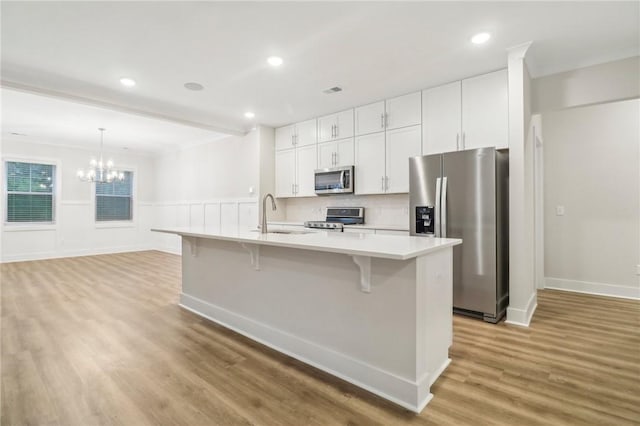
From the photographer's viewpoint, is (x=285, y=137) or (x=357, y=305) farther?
(x=285, y=137)

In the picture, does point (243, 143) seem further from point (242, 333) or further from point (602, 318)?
point (602, 318)

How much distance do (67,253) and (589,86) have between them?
9714mm

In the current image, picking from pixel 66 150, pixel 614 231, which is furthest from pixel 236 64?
pixel 66 150

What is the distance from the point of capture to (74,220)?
7.39 metres

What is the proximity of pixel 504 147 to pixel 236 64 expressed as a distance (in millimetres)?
2862

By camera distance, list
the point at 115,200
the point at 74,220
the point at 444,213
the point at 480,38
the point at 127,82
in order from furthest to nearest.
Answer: the point at 115,200 < the point at 74,220 < the point at 127,82 < the point at 444,213 < the point at 480,38

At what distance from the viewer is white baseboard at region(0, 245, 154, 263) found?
21.7 feet

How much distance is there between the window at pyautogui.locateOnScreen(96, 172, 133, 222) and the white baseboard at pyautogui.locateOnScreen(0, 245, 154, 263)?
30.2 inches

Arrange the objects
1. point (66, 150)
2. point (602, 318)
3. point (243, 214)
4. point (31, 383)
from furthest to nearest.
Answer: point (66, 150)
point (243, 214)
point (602, 318)
point (31, 383)

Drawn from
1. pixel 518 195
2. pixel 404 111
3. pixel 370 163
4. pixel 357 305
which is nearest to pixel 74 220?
pixel 370 163

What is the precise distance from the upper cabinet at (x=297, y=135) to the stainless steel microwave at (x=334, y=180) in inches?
24.7

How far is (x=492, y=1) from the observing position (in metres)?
2.26

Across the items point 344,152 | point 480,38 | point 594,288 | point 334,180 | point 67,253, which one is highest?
point 480,38

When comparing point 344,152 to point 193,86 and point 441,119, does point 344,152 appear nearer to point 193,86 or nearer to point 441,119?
point 441,119
